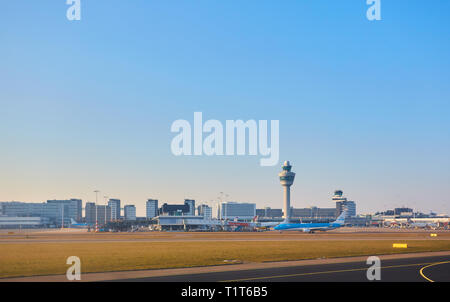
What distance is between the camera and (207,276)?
1316 inches

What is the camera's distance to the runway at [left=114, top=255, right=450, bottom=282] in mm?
31328

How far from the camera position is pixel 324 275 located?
33.6m

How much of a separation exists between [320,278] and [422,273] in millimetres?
8422

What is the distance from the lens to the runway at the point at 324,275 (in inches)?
1233
